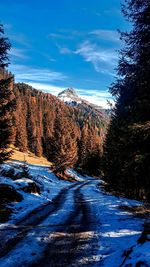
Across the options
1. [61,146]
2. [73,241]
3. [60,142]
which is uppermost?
[60,142]

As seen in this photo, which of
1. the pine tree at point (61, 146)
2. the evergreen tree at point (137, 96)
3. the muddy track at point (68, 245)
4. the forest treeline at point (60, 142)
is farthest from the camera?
the forest treeline at point (60, 142)

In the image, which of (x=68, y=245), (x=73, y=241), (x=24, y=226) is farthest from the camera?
(x=24, y=226)

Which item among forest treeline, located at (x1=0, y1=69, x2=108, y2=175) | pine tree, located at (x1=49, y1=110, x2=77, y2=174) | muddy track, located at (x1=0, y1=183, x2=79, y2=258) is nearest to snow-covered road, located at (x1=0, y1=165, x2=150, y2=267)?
muddy track, located at (x1=0, y1=183, x2=79, y2=258)

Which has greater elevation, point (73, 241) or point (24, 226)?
point (73, 241)

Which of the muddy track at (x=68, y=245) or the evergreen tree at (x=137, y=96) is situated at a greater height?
the evergreen tree at (x=137, y=96)

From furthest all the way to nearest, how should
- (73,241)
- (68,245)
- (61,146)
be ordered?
(61,146) < (73,241) < (68,245)

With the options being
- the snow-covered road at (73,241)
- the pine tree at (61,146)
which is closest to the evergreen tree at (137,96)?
the snow-covered road at (73,241)

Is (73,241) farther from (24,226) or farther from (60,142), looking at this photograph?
(60,142)

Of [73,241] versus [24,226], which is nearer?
[73,241]

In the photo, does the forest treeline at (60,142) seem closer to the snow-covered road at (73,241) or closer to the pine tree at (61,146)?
the pine tree at (61,146)

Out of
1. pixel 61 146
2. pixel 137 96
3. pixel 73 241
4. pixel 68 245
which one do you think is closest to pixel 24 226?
pixel 73 241

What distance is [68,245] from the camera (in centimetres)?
1104

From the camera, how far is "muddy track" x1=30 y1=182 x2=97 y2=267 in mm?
9273

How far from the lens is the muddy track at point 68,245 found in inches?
365
